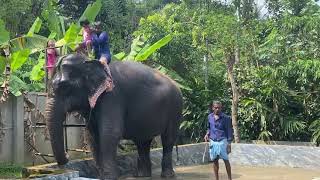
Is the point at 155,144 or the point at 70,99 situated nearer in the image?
the point at 70,99

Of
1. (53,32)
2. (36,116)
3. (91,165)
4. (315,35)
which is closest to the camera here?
(91,165)

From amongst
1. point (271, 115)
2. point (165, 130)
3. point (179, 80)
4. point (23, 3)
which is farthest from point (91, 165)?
point (23, 3)

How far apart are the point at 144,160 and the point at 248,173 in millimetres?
2253

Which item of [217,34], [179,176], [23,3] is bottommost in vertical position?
[179,176]

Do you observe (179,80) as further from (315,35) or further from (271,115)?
(315,35)

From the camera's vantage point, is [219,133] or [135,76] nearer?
[219,133]

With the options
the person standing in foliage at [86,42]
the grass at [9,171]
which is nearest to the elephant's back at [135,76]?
the person standing in foliage at [86,42]

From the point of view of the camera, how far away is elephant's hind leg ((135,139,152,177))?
1008cm

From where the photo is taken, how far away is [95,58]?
28.8 feet

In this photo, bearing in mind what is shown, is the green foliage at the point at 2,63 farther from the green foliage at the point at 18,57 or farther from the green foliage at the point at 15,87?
the green foliage at the point at 15,87

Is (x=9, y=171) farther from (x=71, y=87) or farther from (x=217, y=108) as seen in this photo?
(x=217, y=108)

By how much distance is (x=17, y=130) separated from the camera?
10734 millimetres

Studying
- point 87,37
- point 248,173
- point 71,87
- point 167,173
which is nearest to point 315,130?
point 248,173

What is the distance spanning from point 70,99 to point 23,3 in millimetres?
9466
